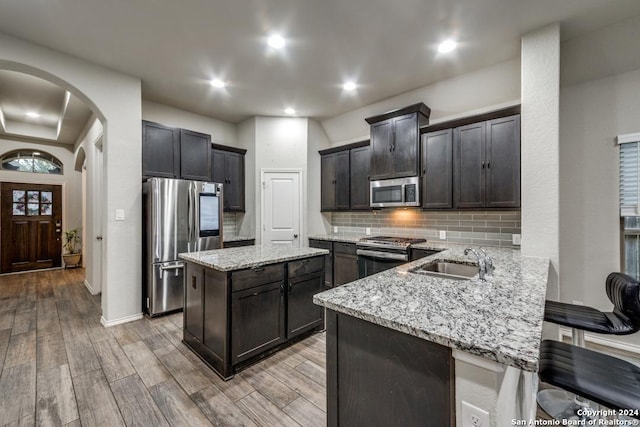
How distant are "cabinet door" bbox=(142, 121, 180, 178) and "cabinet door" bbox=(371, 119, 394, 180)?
9.62 feet

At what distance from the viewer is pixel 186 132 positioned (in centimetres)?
409

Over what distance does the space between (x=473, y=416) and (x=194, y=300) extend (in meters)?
2.43

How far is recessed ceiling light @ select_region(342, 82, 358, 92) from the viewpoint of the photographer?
11.9ft

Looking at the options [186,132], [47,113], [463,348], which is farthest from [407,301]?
[47,113]

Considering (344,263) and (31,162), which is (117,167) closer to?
(344,263)

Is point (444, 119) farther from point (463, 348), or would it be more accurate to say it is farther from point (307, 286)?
point (463, 348)

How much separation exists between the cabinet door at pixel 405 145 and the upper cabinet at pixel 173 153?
9.66 feet

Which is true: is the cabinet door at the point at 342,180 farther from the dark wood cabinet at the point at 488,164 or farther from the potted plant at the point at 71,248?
the potted plant at the point at 71,248

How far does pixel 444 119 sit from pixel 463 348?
3.61m

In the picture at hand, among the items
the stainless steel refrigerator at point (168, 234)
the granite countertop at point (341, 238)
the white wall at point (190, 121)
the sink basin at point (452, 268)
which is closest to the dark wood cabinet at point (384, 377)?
the sink basin at point (452, 268)

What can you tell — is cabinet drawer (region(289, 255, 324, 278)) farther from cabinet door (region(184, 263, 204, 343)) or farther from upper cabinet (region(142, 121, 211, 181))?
upper cabinet (region(142, 121, 211, 181))

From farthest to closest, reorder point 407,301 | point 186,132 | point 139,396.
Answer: point 186,132, point 139,396, point 407,301

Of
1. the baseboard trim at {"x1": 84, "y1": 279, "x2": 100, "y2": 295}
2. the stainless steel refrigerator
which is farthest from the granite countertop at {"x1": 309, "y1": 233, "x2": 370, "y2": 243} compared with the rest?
the baseboard trim at {"x1": 84, "y1": 279, "x2": 100, "y2": 295}

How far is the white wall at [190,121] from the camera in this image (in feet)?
13.9
